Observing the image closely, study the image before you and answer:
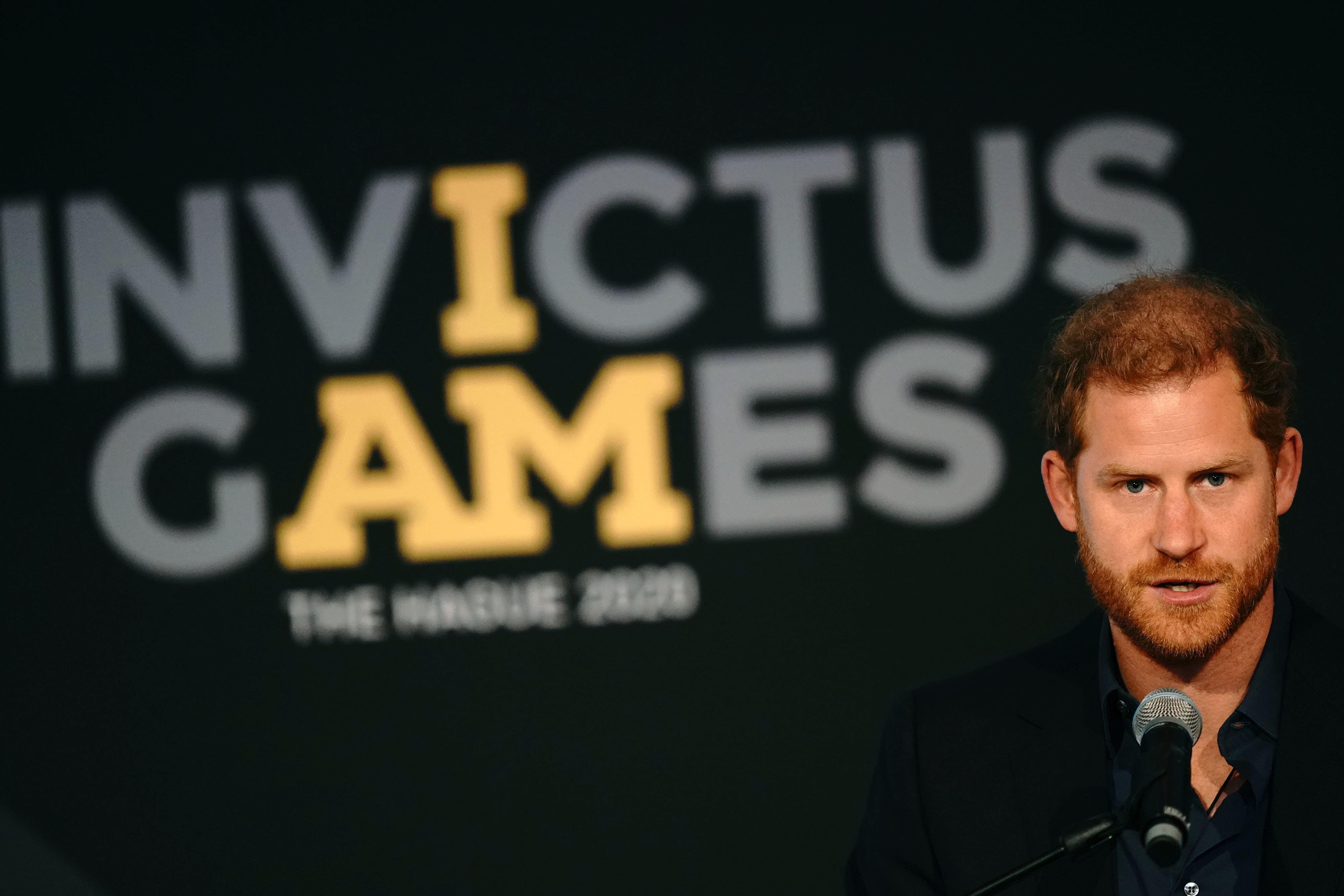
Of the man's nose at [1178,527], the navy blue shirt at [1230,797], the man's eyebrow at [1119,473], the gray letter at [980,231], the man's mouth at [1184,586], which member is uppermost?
the gray letter at [980,231]

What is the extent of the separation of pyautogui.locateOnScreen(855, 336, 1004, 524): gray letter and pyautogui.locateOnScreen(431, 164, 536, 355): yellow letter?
909 mm

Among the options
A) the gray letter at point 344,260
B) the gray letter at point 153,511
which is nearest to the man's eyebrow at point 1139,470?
the gray letter at point 344,260

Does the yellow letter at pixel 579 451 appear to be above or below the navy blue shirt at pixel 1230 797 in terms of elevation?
above

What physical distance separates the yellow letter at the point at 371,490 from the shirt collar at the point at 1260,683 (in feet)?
6.68

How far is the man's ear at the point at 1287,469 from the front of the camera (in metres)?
1.84

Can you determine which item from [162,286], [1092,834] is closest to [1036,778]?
[1092,834]

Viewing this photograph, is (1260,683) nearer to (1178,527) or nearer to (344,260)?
(1178,527)

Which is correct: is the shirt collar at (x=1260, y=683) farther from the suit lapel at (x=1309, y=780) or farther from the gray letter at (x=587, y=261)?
the gray letter at (x=587, y=261)

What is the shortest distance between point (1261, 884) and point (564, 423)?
7.43 ft

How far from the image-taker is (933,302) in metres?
3.64

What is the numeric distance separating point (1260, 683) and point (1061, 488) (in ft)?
1.19

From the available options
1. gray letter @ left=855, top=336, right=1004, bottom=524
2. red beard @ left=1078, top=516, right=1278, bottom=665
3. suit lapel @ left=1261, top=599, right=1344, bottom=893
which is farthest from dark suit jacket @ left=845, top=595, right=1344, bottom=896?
gray letter @ left=855, top=336, right=1004, bottom=524

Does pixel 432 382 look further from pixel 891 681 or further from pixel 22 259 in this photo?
pixel 891 681

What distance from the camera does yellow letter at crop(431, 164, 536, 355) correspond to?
367cm
